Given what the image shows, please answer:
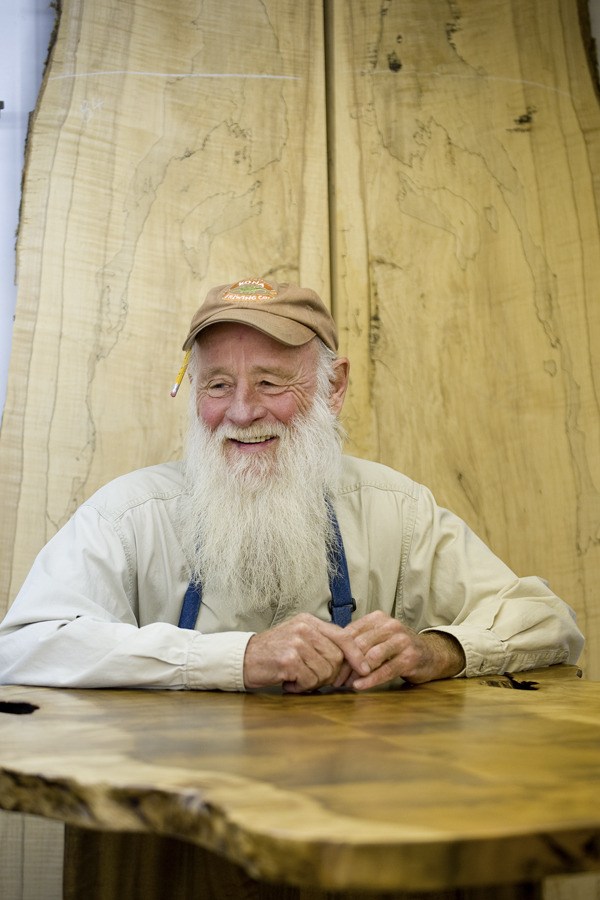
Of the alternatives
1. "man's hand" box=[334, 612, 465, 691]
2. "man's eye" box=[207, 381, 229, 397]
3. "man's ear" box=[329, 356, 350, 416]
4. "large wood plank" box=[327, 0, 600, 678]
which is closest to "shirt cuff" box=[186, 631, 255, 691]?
"man's hand" box=[334, 612, 465, 691]

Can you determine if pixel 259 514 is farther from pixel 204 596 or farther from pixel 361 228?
pixel 361 228

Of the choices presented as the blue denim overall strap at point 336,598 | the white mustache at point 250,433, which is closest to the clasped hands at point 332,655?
the blue denim overall strap at point 336,598

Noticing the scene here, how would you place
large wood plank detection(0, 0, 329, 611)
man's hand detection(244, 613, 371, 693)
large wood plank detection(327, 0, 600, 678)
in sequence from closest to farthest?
1. man's hand detection(244, 613, 371, 693)
2. large wood plank detection(0, 0, 329, 611)
3. large wood plank detection(327, 0, 600, 678)

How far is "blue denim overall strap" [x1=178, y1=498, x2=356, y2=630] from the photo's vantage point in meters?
2.35

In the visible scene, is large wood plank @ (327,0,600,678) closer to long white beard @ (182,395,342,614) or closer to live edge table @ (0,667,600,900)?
long white beard @ (182,395,342,614)

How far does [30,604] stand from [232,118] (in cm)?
174

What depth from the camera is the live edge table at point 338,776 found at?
0.89m

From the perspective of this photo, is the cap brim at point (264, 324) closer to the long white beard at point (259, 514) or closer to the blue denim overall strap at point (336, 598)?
the long white beard at point (259, 514)

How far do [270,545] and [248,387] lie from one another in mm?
411

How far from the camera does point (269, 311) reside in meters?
2.53

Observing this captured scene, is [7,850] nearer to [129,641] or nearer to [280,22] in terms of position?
[129,641]

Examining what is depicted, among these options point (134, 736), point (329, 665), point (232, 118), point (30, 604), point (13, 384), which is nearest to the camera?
point (134, 736)

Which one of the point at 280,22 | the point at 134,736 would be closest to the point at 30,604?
the point at 134,736

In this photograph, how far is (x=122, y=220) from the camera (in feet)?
9.77
